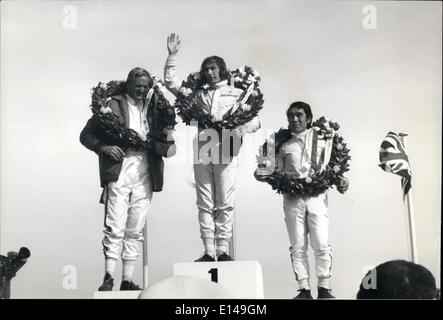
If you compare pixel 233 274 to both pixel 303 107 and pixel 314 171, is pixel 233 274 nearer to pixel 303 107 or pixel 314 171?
pixel 314 171

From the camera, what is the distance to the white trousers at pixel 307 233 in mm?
12852

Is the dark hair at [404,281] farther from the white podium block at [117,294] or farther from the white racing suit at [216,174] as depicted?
the white podium block at [117,294]

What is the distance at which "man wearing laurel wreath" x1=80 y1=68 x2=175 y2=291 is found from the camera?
505 inches

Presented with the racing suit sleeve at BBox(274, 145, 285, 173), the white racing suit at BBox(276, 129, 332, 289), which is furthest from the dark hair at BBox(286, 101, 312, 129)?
the racing suit sleeve at BBox(274, 145, 285, 173)

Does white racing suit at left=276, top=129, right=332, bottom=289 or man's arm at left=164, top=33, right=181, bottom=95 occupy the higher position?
man's arm at left=164, top=33, right=181, bottom=95

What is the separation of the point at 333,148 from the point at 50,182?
3.13 m

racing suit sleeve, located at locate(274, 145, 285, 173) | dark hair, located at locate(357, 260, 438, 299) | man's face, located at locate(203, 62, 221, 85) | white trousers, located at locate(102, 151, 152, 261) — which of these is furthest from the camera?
man's face, located at locate(203, 62, 221, 85)

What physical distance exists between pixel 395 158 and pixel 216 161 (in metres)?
2.00

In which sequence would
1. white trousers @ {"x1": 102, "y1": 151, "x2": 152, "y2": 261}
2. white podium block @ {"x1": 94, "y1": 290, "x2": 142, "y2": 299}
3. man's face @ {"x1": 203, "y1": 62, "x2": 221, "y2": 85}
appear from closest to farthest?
white podium block @ {"x1": 94, "y1": 290, "x2": 142, "y2": 299}, white trousers @ {"x1": 102, "y1": 151, "x2": 152, "y2": 261}, man's face @ {"x1": 203, "y1": 62, "x2": 221, "y2": 85}

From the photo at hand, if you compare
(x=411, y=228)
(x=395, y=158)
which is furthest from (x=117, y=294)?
(x=395, y=158)

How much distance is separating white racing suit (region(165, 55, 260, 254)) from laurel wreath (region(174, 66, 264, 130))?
63 mm

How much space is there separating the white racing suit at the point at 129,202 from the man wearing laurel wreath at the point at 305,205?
1267 millimetres

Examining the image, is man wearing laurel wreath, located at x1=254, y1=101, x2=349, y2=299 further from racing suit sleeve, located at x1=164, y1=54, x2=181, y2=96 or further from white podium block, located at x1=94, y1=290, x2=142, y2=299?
white podium block, located at x1=94, y1=290, x2=142, y2=299

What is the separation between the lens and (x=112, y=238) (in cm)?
1283
